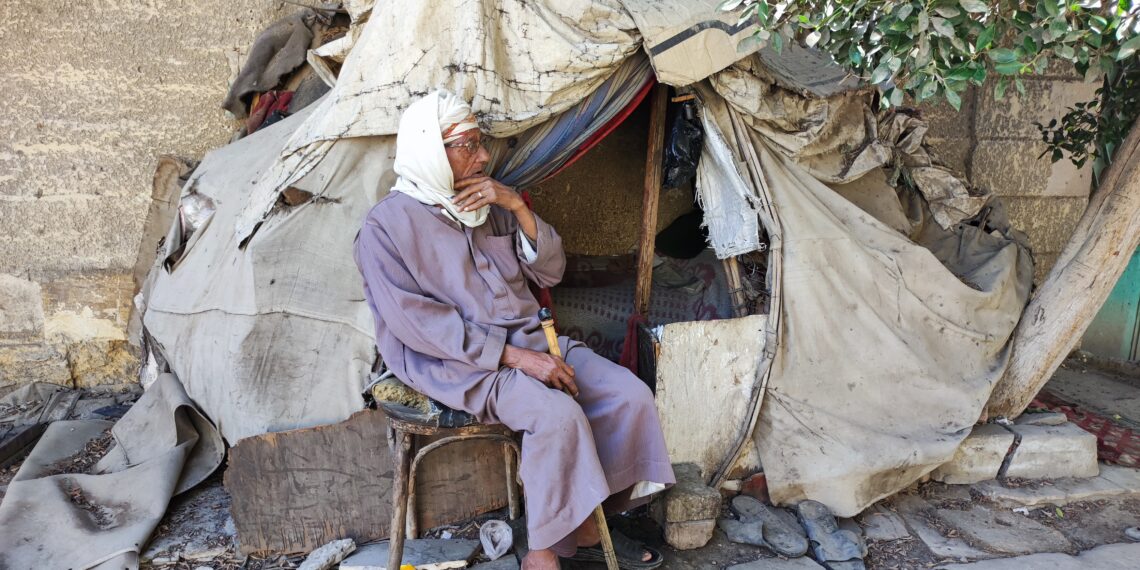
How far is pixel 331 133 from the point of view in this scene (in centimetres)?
279

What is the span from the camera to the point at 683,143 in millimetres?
3195

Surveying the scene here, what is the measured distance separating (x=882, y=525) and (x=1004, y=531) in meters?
0.47

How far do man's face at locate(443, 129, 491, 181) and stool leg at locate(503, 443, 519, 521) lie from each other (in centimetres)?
104

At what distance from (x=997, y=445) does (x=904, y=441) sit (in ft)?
1.84

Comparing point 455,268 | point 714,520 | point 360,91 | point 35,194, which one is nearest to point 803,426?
point 714,520

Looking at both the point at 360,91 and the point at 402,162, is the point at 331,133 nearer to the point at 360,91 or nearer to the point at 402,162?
the point at 360,91

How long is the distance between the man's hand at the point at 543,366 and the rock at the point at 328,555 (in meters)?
0.93

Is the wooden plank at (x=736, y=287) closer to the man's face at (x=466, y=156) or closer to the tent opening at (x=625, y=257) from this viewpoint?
the tent opening at (x=625, y=257)

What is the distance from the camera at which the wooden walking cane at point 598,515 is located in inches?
91.6

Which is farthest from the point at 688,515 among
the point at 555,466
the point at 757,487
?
the point at 555,466

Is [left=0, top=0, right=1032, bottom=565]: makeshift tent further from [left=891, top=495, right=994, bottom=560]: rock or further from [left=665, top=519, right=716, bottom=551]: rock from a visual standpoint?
[left=665, top=519, right=716, bottom=551]: rock

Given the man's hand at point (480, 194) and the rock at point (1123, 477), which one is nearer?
the man's hand at point (480, 194)

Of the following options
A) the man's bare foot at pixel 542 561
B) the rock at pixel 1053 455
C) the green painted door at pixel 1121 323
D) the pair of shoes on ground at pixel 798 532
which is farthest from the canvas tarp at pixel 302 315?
the green painted door at pixel 1121 323

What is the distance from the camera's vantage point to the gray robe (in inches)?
86.4
